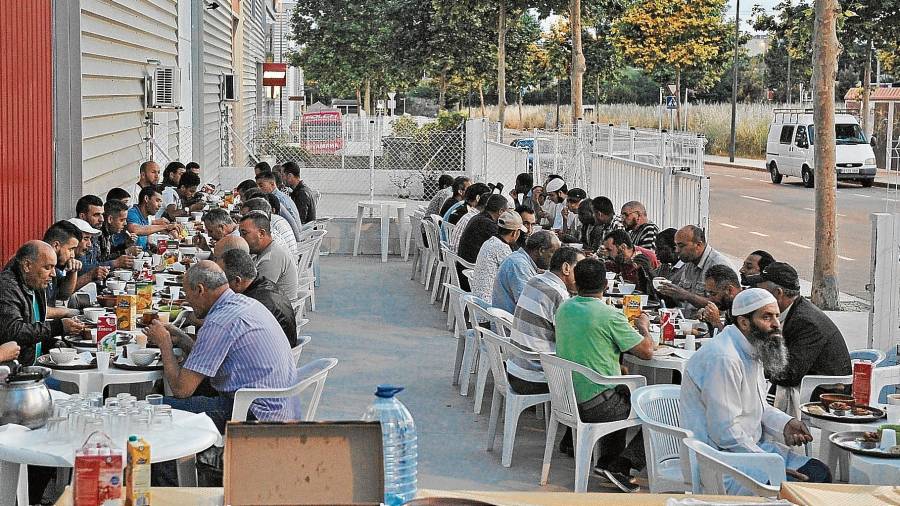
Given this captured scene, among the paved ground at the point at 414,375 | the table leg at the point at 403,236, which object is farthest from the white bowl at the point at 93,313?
the table leg at the point at 403,236

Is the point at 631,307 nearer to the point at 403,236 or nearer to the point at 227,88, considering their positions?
the point at 403,236

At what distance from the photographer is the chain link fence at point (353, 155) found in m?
25.8

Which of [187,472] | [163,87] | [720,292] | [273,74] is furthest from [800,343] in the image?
[273,74]

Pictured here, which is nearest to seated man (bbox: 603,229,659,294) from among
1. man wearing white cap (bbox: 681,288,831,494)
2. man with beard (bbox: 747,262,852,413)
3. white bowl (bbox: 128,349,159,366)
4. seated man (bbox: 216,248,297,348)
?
man with beard (bbox: 747,262,852,413)

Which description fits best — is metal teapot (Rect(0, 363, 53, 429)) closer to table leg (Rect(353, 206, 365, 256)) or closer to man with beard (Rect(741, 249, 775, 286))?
man with beard (Rect(741, 249, 775, 286))

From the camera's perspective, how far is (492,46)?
41469mm

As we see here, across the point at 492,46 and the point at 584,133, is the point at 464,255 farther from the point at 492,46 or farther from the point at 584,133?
the point at 492,46

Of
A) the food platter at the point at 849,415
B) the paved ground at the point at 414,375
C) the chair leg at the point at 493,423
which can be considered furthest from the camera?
the chair leg at the point at 493,423

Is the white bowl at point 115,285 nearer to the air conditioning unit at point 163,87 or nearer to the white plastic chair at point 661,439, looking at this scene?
the white plastic chair at point 661,439

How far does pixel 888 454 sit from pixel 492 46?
1440 inches

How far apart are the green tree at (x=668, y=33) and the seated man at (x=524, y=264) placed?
41.5 m

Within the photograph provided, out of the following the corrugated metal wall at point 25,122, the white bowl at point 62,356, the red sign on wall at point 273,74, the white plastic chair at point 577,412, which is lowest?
the white plastic chair at point 577,412

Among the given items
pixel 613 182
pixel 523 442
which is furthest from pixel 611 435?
pixel 613 182

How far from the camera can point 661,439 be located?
6.74m
